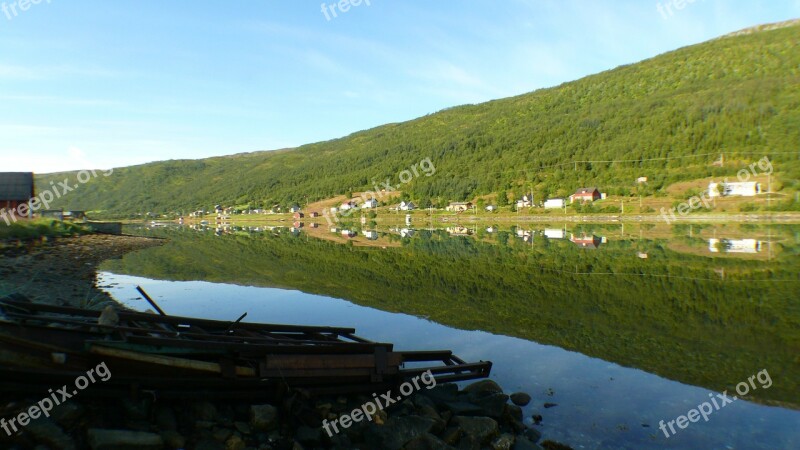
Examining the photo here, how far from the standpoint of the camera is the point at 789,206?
231 feet

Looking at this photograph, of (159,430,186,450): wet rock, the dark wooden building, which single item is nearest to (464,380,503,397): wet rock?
(159,430,186,450): wet rock

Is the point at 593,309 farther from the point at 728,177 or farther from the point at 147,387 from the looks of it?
the point at 728,177

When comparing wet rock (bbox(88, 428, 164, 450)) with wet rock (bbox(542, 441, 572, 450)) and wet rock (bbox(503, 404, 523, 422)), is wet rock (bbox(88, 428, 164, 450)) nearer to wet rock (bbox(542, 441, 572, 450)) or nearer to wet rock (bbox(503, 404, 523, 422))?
wet rock (bbox(503, 404, 523, 422))

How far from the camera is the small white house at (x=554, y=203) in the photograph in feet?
358

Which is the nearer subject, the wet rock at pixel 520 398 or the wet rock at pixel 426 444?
the wet rock at pixel 426 444

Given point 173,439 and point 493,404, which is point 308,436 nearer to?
point 173,439

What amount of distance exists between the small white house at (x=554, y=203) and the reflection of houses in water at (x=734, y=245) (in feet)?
211

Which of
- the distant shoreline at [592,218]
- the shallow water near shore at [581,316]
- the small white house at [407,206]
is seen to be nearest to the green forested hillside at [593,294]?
the shallow water near shore at [581,316]

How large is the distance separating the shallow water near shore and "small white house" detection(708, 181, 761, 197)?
60.2 metres

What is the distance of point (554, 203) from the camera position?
368 ft

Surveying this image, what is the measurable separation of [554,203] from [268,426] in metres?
112

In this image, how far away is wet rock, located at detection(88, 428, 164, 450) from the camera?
19.2ft

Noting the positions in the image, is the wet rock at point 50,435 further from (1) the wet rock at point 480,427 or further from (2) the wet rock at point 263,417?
(1) the wet rock at point 480,427

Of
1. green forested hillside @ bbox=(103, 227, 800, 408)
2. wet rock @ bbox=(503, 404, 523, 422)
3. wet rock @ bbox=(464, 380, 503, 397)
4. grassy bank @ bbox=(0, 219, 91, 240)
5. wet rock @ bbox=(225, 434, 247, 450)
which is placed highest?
grassy bank @ bbox=(0, 219, 91, 240)
